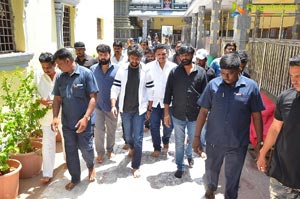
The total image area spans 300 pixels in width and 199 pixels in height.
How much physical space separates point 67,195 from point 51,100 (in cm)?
121

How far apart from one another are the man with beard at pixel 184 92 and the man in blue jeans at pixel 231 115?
60cm

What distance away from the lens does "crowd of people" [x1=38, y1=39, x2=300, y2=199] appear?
7.00 feet

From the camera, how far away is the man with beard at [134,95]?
365 cm

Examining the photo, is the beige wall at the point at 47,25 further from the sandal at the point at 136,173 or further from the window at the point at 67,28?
the sandal at the point at 136,173

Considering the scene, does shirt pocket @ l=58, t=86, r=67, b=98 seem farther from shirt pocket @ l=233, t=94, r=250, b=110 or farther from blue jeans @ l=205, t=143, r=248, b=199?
shirt pocket @ l=233, t=94, r=250, b=110

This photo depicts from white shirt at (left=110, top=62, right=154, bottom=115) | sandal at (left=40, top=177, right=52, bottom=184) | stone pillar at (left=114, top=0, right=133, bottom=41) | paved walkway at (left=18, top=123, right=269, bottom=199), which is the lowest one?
paved walkway at (left=18, top=123, right=269, bottom=199)

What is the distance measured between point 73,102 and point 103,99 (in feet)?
2.81

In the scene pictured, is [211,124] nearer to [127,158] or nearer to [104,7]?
[127,158]

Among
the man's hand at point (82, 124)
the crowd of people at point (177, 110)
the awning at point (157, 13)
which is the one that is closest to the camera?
the crowd of people at point (177, 110)

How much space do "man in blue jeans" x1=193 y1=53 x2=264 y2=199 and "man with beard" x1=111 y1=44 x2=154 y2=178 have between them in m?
1.07

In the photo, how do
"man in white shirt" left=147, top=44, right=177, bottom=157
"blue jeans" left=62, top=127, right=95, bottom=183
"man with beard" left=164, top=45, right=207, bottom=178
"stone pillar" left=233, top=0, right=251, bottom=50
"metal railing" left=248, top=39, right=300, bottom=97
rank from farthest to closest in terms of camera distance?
"stone pillar" left=233, top=0, right=251, bottom=50 < "metal railing" left=248, top=39, right=300, bottom=97 < "man in white shirt" left=147, top=44, right=177, bottom=157 < "man with beard" left=164, top=45, right=207, bottom=178 < "blue jeans" left=62, top=127, right=95, bottom=183

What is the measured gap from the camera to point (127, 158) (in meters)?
4.26

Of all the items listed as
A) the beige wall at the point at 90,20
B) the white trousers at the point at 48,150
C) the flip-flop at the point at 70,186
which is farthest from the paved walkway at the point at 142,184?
the beige wall at the point at 90,20

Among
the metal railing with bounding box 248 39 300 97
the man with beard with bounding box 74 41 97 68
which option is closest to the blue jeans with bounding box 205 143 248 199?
the metal railing with bounding box 248 39 300 97
